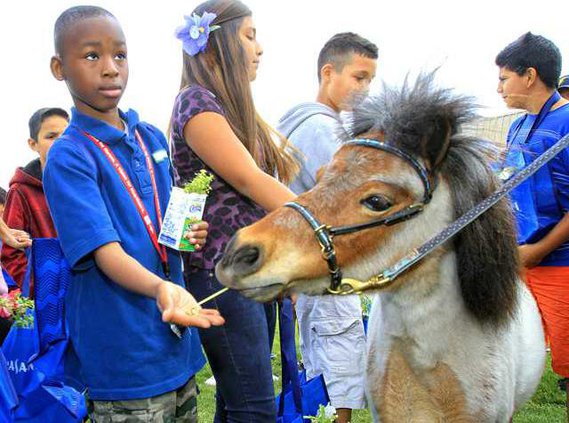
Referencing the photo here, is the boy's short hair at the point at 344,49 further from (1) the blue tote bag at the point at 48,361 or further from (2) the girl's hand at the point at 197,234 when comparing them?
(1) the blue tote bag at the point at 48,361

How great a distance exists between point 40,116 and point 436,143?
146 inches

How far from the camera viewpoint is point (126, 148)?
2230 mm

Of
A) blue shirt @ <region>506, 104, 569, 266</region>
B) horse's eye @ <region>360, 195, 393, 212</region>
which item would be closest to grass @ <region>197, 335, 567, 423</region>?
blue shirt @ <region>506, 104, 569, 266</region>

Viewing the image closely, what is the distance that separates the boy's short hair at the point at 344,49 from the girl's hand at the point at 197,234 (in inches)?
91.0

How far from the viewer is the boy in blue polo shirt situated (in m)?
2.00

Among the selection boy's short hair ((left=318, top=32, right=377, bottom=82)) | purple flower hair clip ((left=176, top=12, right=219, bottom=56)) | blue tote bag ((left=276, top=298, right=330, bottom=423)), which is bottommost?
blue tote bag ((left=276, top=298, right=330, bottom=423))

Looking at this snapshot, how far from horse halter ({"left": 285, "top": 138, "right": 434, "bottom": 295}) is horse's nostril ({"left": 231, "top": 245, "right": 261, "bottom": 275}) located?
24cm

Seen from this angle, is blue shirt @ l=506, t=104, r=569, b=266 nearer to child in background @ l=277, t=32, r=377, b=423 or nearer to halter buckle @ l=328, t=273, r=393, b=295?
child in background @ l=277, t=32, r=377, b=423

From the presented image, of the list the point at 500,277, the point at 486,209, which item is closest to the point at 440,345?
the point at 500,277

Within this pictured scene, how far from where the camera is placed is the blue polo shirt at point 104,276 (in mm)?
1992

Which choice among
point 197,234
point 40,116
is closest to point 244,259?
point 197,234

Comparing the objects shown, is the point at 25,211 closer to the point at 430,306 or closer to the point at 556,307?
the point at 430,306

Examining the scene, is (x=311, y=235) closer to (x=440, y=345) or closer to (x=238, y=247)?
(x=238, y=247)

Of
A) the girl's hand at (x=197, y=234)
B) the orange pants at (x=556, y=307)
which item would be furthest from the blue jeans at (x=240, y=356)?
the orange pants at (x=556, y=307)
